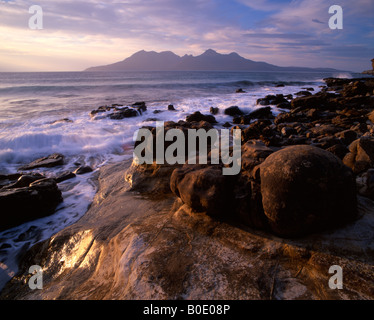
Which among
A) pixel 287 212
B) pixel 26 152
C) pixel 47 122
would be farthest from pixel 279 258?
pixel 47 122

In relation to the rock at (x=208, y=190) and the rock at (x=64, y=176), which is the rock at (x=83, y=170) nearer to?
the rock at (x=64, y=176)

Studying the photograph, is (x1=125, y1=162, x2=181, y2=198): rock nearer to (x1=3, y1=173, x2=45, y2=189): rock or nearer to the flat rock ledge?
the flat rock ledge

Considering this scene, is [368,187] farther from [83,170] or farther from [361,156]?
[83,170]

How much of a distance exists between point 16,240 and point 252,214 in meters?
3.68

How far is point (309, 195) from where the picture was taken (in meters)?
2.12

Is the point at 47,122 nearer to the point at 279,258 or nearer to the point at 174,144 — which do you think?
the point at 174,144

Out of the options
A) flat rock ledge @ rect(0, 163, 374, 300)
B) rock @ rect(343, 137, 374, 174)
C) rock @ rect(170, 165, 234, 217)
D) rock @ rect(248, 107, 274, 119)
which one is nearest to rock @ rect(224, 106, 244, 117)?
rock @ rect(248, 107, 274, 119)

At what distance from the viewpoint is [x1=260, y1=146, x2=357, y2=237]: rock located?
83.4 inches

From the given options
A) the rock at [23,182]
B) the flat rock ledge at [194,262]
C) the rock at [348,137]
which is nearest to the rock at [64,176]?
the rock at [23,182]

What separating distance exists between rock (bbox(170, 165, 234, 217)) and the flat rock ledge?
6.2 inches

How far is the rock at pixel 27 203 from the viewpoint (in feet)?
12.6

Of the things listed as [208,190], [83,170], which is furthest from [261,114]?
[208,190]

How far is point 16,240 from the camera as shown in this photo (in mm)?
3572
